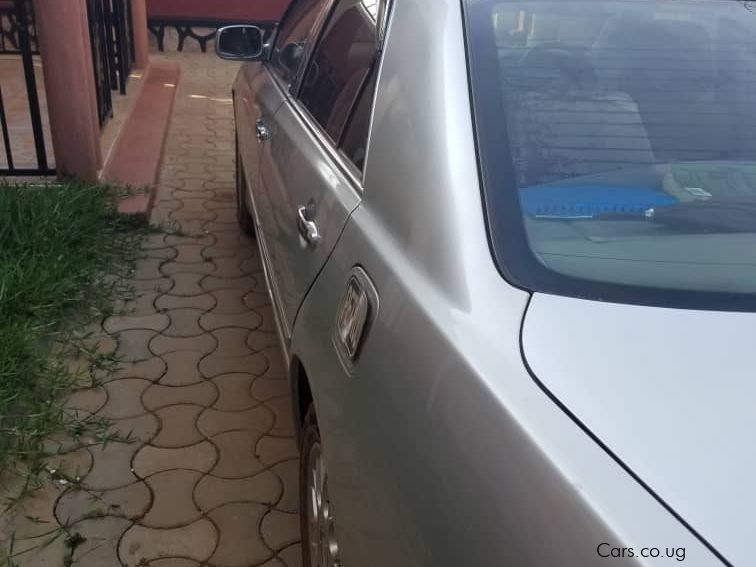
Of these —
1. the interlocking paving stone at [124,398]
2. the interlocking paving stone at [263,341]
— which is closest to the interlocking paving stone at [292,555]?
the interlocking paving stone at [124,398]

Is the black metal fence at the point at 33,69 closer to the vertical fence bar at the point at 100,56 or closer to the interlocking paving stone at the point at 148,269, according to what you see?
the vertical fence bar at the point at 100,56

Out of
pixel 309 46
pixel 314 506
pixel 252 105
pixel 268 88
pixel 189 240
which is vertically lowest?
pixel 189 240

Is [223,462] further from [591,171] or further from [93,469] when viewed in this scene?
[591,171]

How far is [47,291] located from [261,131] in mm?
1262

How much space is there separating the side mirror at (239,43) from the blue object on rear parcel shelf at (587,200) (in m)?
2.43

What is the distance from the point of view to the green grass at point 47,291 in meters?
2.67

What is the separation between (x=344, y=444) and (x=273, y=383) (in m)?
1.62

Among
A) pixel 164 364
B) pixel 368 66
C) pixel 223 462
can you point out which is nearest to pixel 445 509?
pixel 368 66

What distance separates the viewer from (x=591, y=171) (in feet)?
4.79

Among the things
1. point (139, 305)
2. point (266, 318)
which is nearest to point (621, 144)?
point (266, 318)

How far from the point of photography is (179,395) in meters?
2.95

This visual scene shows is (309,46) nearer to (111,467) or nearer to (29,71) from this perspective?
(111,467)

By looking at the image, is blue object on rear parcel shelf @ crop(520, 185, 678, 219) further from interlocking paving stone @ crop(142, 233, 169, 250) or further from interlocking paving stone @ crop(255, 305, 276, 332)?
interlocking paving stone @ crop(142, 233, 169, 250)

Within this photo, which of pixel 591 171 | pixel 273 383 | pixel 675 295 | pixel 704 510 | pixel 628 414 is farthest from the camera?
pixel 273 383
